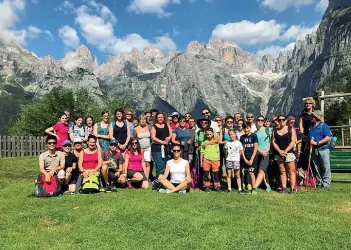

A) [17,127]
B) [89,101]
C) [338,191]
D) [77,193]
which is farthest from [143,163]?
[17,127]

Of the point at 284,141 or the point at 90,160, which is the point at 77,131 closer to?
the point at 90,160

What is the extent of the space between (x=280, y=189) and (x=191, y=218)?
14.7 feet

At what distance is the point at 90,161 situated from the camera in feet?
35.4

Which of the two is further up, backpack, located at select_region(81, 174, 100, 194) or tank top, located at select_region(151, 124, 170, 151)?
tank top, located at select_region(151, 124, 170, 151)

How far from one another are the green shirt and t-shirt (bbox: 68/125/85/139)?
4.73m

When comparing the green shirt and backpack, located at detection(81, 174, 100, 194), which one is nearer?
backpack, located at detection(81, 174, 100, 194)

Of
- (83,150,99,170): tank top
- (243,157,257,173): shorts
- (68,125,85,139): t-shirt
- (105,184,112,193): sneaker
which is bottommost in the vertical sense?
(105,184,112,193): sneaker

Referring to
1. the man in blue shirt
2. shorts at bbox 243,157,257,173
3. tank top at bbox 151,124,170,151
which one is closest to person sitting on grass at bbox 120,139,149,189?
tank top at bbox 151,124,170,151

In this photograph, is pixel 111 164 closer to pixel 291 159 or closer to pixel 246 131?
pixel 246 131

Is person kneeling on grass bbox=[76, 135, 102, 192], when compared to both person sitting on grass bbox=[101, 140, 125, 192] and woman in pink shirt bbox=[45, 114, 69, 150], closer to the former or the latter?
person sitting on grass bbox=[101, 140, 125, 192]

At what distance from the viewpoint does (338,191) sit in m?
10.4

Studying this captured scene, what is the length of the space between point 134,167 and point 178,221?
4722 millimetres

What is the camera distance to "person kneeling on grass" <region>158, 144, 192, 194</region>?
410 inches

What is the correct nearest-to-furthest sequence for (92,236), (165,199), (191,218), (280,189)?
1. (92,236)
2. (191,218)
3. (165,199)
4. (280,189)
